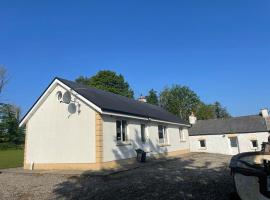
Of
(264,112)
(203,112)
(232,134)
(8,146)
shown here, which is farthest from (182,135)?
Answer: (203,112)

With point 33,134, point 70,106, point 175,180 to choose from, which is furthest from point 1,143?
point 175,180

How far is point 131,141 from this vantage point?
17.9 m

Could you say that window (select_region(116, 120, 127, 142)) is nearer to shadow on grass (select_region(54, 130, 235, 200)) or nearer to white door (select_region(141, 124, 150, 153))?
white door (select_region(141, 124, 150, 153))

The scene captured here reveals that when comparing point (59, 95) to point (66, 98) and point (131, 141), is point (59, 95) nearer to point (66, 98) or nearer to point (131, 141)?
point (66, 98)

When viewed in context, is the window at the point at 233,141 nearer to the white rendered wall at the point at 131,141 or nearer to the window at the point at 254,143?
the window at the point at 254,143

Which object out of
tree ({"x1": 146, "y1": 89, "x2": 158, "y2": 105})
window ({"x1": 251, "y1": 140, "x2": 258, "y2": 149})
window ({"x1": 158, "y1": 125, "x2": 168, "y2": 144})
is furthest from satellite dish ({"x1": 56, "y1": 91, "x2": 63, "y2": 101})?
tree ({"x1": 146, "y1": 89, "x2": 158, "y2": 105})

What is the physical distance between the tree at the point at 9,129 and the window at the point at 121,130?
39974mm

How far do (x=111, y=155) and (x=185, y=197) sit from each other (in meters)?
8.39

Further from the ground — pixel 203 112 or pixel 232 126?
pixel 203 112

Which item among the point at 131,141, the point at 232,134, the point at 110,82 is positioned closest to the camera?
the point at 131,141

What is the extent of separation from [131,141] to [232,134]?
62.9 feet

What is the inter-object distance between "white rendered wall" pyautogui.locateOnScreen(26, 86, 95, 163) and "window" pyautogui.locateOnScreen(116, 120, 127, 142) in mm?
2255

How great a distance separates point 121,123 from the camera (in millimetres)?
17406

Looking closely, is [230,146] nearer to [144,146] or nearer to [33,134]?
[144,146]
